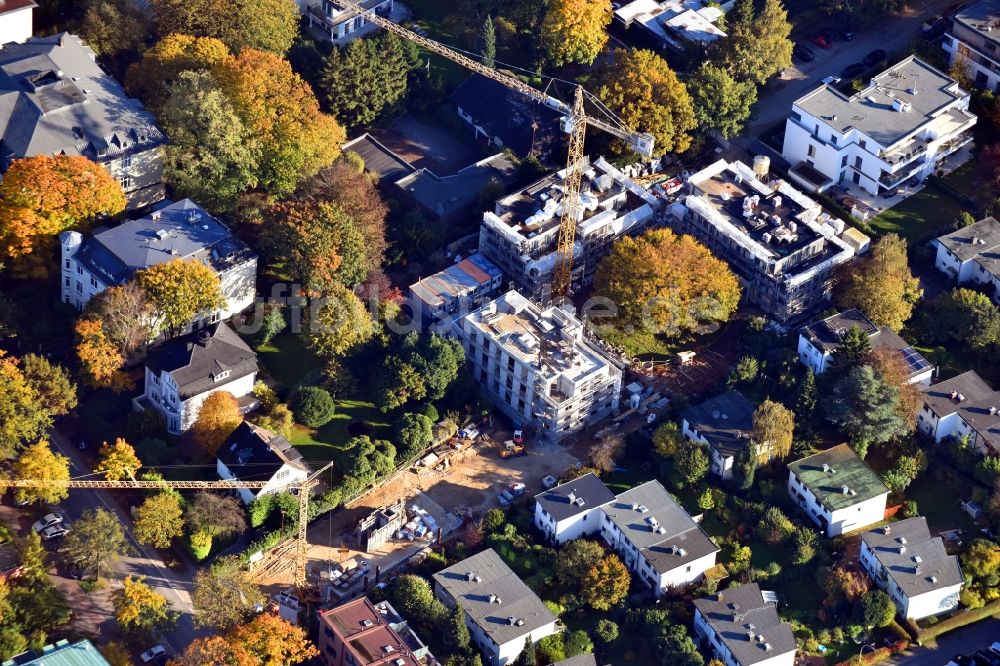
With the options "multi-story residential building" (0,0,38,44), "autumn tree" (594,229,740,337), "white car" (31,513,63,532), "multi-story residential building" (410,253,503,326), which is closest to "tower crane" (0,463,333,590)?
"white car" (31,513,63,532)

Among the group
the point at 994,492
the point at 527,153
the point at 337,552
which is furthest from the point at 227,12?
the point at 994,492

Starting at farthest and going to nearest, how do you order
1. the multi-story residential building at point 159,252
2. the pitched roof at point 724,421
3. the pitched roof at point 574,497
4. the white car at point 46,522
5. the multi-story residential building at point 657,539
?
the multi-story residential building at point 159,252
the pitched roof at point 724,421
the pitched roof at point 574,497
the multi-story residential building at point 657,539
the white car at point 46,522

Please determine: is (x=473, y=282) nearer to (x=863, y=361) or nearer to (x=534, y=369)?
(x=534, y=369)

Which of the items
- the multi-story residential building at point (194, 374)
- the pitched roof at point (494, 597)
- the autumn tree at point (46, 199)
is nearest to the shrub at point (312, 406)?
the multi-story residential building at point (194, 374)

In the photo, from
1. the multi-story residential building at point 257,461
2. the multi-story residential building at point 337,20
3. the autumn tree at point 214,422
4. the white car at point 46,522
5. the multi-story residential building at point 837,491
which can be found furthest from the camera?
the multi-story residential building at point 337,20

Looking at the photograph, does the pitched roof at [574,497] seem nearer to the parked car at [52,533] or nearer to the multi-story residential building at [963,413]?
the multi-story residential building at [963,413]
